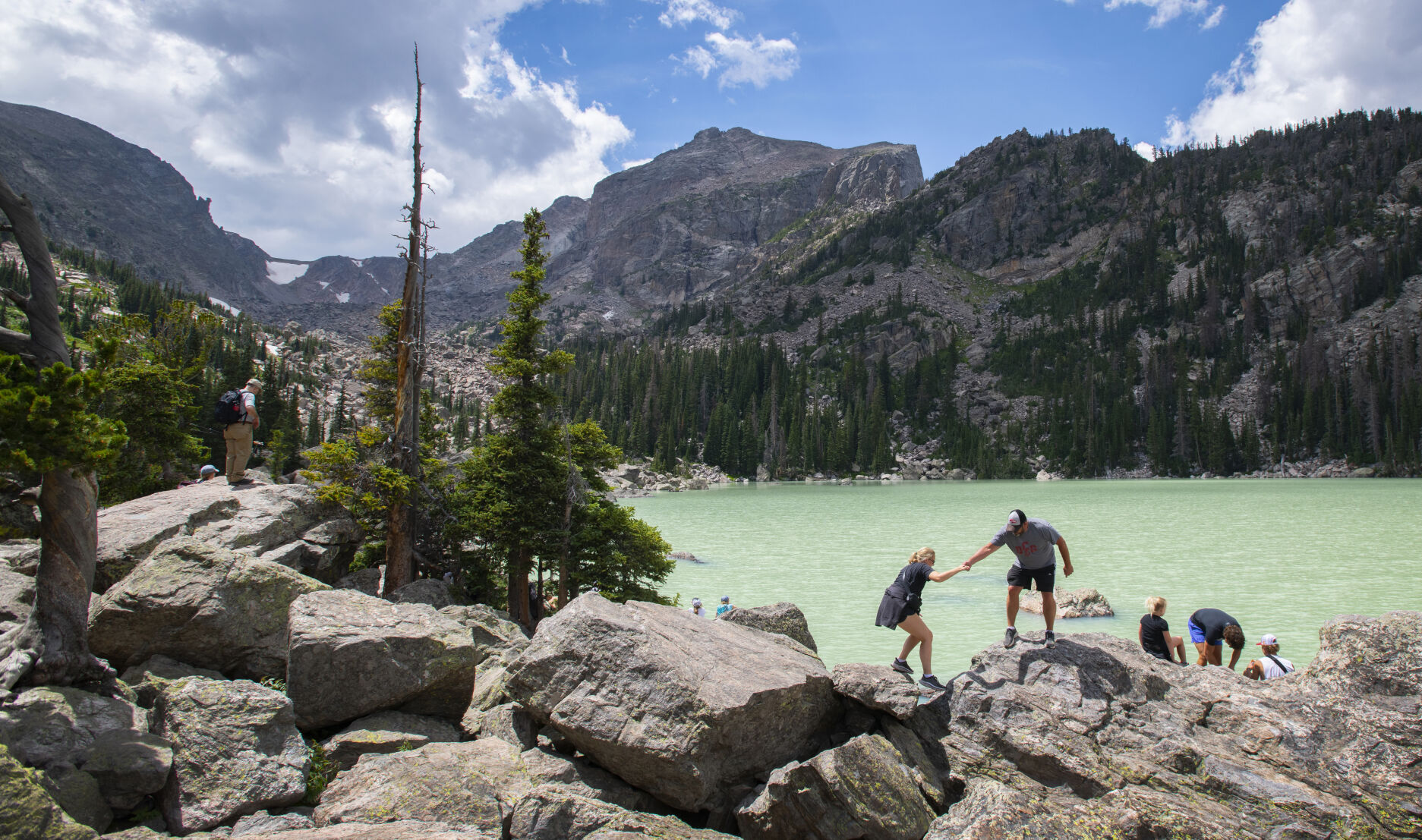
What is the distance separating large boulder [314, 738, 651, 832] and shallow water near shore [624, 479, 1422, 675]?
5.75m

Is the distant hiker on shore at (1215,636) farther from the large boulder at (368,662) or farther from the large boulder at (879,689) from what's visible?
the large boulder at (368,662)

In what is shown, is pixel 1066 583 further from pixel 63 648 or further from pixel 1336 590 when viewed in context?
pixel 63 648

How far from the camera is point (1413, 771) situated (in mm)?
6398

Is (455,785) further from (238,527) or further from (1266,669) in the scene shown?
(1266,669)

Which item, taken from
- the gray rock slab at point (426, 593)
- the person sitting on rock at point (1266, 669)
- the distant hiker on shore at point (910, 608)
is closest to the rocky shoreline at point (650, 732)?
the distant hiker on shore at point (910, 608)

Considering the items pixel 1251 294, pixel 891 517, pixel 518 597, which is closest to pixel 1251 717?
pixel 518 597

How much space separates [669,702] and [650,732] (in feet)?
1.01

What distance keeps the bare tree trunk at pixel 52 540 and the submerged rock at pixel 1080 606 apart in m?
18.3

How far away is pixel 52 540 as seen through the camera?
5.72m

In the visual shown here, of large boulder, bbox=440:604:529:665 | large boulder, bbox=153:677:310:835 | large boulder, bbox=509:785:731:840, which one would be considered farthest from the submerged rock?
large boulder, bbox=153:677:310:835

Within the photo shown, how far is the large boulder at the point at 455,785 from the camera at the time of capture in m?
4.94

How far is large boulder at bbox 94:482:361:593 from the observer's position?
914 cm

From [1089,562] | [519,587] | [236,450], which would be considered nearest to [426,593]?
[519,587]

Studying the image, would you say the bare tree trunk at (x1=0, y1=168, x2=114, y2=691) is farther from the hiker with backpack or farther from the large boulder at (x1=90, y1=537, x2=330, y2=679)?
the hiker with backpack
